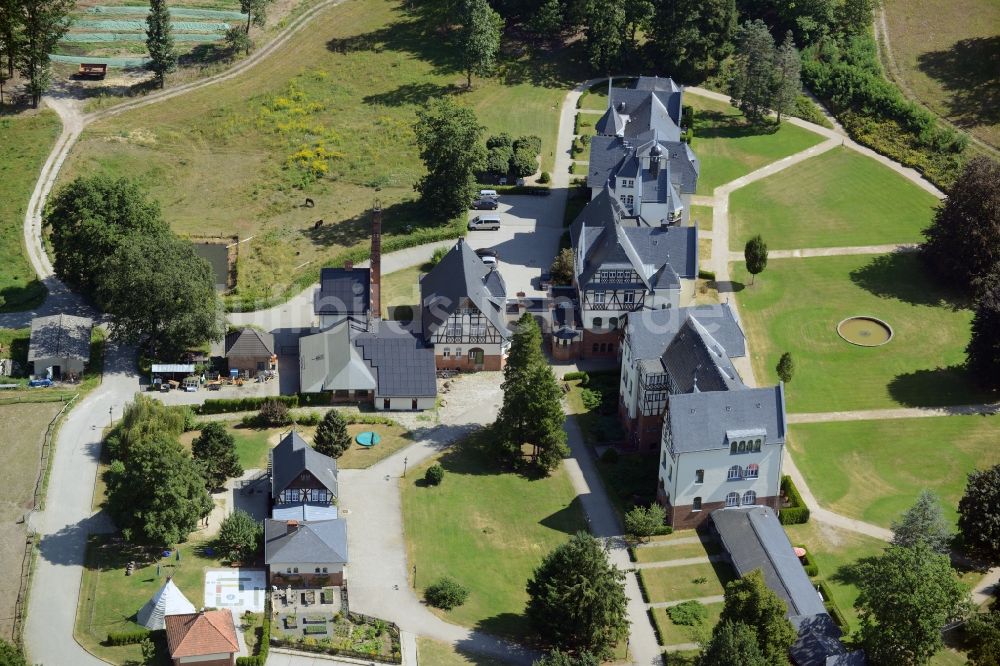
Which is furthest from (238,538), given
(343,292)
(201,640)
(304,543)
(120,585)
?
(343,292)

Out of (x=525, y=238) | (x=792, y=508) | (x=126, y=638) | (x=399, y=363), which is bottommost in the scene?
(x=126, y=638)

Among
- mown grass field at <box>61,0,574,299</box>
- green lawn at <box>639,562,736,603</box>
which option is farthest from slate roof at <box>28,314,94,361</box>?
green lawn at <box>639,562,736,603</box>

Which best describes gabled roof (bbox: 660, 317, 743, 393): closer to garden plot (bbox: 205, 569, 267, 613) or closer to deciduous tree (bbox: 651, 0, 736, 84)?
garden plot (bbox: 205, 569, 267, 613)

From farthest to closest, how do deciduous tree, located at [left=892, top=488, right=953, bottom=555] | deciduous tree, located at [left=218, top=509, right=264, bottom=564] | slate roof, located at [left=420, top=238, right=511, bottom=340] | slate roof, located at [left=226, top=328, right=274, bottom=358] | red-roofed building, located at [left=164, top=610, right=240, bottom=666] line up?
slate roof, located at [left=420, top=238, right=511, bottom=340]
slate roof, located at [left=226, top=328, right=274, bottom=358]
deciduous tree, located at [left=892, top=488, right=953, bottom=555]
deciduous tree, located at [left=218, top=509, right=264, bottom=564]
red-roofed building, located at [left=164, top=610, right=240, bottom=666]

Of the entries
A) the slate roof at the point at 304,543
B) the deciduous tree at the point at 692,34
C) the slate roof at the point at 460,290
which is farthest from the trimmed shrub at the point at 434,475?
the deciduous tree at the point at 692,34

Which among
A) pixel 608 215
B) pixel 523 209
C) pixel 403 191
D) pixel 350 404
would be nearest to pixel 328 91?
pixel 403 191

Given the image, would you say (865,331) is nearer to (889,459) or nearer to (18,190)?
(889,459)
